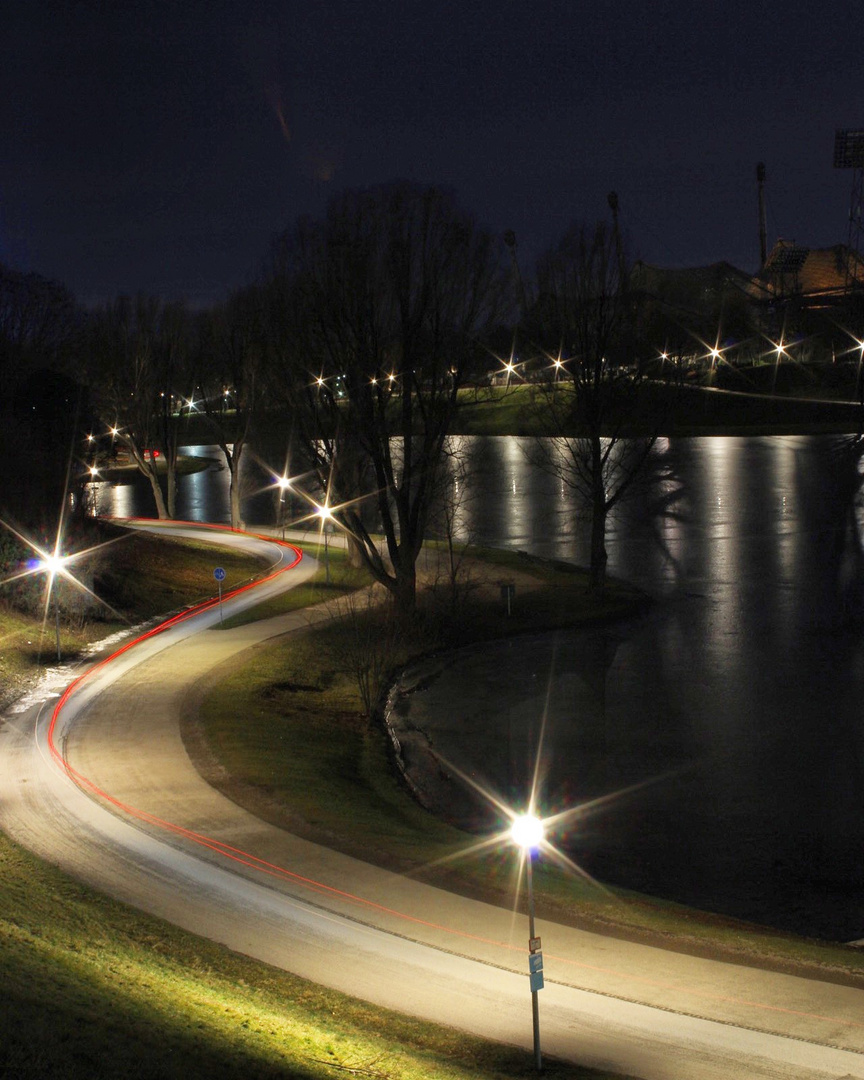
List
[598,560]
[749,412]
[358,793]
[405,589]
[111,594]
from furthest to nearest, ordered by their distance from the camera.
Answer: [749,412] < [598,560] < [111,594] < [405,589] < [358,793]

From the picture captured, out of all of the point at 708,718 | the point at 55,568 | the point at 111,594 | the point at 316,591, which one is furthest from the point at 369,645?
the point at 111,594

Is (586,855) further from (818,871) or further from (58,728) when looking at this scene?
(58,728)

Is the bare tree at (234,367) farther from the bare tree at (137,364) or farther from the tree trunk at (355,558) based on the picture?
the tree trunk at (355,558)

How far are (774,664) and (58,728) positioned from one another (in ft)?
55.8

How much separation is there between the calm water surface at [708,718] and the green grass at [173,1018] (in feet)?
21.9

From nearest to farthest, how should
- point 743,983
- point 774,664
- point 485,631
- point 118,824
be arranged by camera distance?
point 743,983
point 118,824
point 774,664
point 485,631

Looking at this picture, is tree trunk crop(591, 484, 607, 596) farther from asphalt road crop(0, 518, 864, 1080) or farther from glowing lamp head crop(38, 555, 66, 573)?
asphalt road crop(0, 518, 864, 1080)

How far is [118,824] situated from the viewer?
15414 mm

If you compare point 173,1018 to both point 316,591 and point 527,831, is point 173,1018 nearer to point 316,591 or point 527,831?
point 527,831

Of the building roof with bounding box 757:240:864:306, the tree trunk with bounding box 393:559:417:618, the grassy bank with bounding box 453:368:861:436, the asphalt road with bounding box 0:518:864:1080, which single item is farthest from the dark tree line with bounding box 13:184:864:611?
the building roof with bounding box 757:240:864:306

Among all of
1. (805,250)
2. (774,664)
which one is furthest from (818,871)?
(805,250)

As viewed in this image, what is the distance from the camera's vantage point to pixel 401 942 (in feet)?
38.6

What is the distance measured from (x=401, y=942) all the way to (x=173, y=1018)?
3305 mm

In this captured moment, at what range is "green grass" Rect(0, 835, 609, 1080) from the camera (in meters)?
7.84
